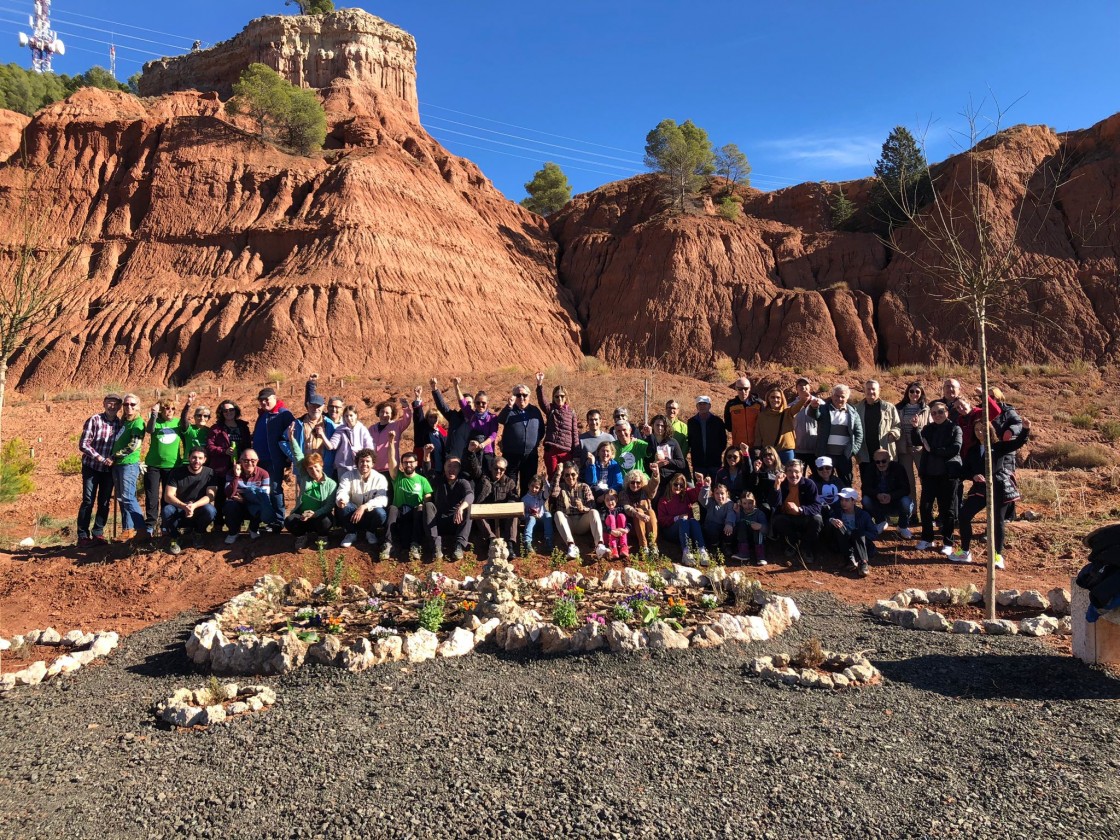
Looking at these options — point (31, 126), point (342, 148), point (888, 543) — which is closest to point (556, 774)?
point (888, 543)

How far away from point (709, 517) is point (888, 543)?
8.76ft

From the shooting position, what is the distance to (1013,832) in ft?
12.0

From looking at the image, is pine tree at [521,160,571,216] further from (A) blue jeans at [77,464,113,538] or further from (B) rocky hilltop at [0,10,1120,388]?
(A) blue jeans at [77,464,113,538]

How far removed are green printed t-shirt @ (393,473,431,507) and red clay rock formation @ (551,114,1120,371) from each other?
26.5m

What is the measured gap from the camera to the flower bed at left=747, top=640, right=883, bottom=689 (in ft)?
18.2

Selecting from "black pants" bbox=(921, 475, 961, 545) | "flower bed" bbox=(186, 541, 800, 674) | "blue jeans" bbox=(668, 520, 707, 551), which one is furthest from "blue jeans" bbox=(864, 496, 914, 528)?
"flower bed" bbox=(186, 541, 800, 674)

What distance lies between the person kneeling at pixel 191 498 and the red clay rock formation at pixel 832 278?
91.3ft

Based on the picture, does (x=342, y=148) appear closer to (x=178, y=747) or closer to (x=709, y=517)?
(x=709, y=517)

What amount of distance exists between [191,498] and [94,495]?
1.69 meters

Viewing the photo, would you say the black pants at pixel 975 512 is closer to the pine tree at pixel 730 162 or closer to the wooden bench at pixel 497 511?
the wooden bench at pixel 497 511

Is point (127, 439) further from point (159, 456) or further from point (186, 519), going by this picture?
point (186, 519)

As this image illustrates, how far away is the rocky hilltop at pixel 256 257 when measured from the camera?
99.1ft

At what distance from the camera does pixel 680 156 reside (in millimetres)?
41719

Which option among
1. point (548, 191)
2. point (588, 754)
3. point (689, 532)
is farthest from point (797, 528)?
point (548, 191)
